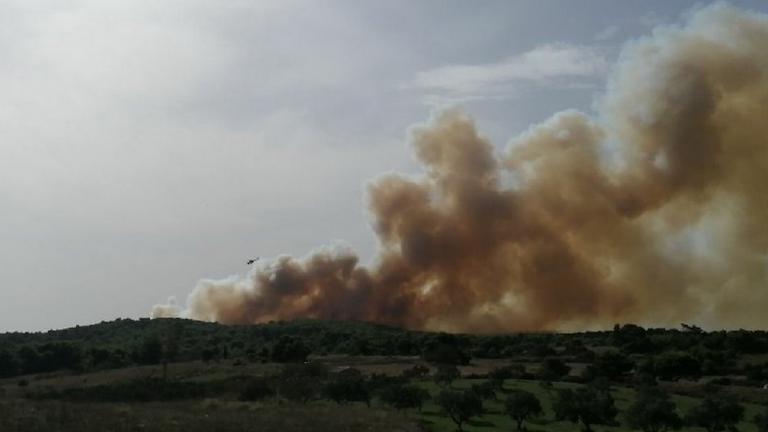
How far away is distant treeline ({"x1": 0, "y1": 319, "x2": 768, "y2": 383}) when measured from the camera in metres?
131

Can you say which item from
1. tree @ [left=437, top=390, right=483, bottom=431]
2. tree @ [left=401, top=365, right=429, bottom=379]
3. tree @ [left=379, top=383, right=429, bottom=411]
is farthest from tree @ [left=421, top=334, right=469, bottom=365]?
tree @ [left=437, top=390, right=483, bottom=431]

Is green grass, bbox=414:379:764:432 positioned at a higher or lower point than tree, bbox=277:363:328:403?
lower

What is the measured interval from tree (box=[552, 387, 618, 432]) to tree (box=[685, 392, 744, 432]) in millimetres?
7939

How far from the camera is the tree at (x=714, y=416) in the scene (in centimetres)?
8469

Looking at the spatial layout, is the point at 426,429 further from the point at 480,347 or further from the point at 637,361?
the point at 480,347

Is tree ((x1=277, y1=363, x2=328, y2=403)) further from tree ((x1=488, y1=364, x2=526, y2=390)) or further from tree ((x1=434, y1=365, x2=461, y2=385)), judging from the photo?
tree ((x1=488, y1=364, x2=526, y2=390))

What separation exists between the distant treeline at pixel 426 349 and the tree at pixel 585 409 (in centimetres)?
3588

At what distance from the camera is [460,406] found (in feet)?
264

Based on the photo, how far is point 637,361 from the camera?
137250 millimetres

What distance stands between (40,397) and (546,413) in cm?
5776

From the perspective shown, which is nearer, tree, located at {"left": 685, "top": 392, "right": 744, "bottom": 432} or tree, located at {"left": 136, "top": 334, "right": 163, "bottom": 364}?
tree, located at {"left": 685, "top": 392, "right": 744, "bottom": 432}

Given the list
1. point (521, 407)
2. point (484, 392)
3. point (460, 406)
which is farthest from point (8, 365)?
point (521, 407)

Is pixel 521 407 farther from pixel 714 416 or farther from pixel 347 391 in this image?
pixel 347 391

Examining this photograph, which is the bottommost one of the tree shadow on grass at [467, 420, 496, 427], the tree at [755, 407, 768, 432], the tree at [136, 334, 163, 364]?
the tree at [755, 407, 768, 432]
